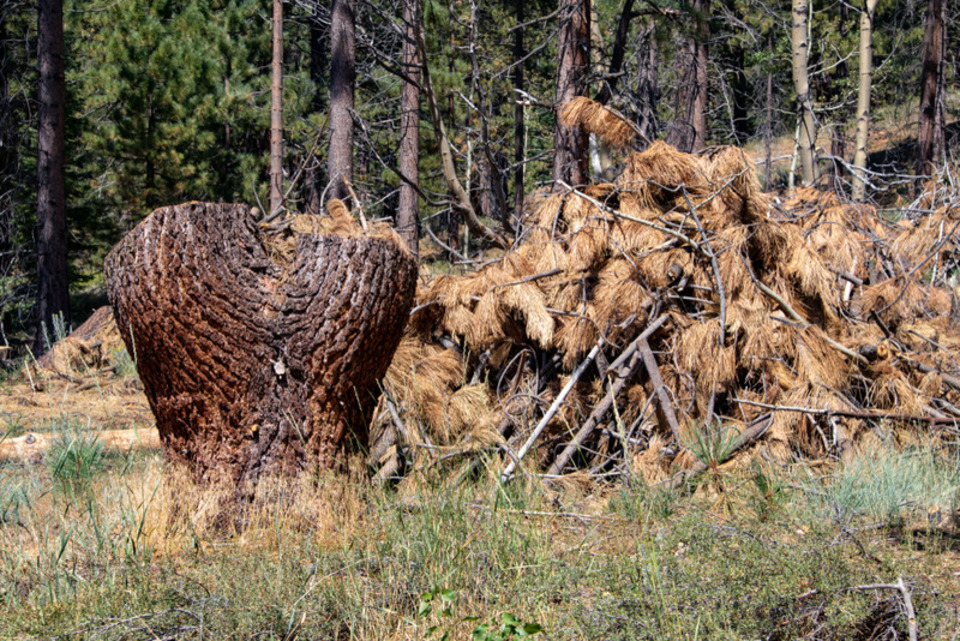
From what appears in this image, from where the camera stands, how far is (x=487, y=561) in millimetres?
2992

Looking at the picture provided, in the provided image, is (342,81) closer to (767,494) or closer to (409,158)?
(409,158)

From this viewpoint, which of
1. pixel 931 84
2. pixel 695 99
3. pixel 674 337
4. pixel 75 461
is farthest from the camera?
pixel 931 84

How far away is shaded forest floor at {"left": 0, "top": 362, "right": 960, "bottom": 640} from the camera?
2.59 m

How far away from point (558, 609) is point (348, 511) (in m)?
1.20

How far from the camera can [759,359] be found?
4.84 metres

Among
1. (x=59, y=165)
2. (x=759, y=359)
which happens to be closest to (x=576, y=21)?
(x=759, y=359)

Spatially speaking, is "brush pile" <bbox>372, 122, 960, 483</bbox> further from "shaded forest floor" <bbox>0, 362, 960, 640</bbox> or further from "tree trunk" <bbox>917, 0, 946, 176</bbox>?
"tree trunk" <bbox>917, 0, 946, 176</bbox>

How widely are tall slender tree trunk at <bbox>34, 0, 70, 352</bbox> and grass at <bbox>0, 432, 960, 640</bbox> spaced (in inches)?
366

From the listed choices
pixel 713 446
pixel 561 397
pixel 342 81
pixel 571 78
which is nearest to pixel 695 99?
pixel 342 81

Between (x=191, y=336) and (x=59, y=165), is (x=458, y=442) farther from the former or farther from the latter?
(x=59, y=165)

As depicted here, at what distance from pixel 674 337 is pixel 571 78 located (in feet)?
10.5

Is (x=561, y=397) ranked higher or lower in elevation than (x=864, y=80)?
lower

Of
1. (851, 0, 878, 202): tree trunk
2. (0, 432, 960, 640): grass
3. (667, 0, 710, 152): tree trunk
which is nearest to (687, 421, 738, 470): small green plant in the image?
(0, 432, 960, 640): grass

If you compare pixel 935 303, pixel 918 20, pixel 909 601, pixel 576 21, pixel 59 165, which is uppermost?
pixel 918 20
